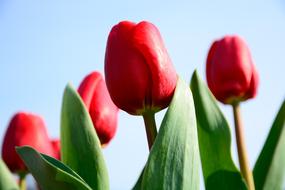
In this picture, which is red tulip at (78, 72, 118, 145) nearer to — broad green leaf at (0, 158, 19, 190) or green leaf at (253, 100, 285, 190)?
broad green leaf at (0, 158, 19, 190)

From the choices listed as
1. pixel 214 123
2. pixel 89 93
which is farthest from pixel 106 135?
pixel 214 123

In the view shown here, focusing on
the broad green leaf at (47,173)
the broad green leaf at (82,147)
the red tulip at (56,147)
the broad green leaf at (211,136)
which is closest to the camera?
the broad green leaf at (47,173)

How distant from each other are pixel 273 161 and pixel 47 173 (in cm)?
50

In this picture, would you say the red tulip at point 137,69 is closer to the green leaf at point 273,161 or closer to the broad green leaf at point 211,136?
the broad green leaf at point 211,136

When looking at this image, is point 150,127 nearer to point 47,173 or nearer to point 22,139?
point 47,173

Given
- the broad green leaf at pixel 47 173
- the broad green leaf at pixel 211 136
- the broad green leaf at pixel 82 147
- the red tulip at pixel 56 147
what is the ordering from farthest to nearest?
the red tulip at pixel 56 147 → the broad green leaf at pixel 211 136 → the broad green leaf at pixel 82 147 → the broad green leaf at pixel 47 173

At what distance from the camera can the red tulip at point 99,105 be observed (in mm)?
952

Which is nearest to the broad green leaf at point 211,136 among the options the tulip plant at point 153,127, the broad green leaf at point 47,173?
the tulip plant at point 153,127

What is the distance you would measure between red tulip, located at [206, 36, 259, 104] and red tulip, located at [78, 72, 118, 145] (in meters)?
0.25

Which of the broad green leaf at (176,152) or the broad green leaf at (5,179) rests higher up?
the broad green leaf at (176,152)

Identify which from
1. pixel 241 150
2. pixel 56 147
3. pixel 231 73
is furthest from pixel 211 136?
pixel 56 147

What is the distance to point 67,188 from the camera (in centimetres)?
72

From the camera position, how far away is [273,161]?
1.02 metres

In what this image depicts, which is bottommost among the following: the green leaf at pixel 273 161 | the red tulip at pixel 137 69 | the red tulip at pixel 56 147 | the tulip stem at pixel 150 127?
the green leaf at pixel 273 161
